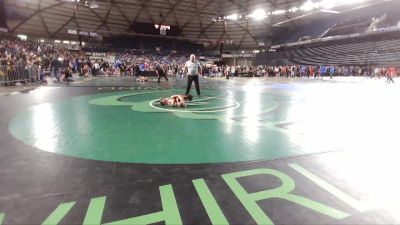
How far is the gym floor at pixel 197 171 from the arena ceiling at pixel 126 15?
30.5 meters

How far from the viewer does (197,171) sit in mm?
3012

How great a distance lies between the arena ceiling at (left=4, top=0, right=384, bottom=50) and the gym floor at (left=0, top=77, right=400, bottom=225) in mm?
30464

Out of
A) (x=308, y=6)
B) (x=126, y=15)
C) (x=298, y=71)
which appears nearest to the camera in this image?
(x=308, y=6)

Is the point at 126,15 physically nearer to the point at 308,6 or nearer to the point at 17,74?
the point at 308,6

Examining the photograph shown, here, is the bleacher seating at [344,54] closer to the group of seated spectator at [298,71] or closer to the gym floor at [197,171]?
the group of seated spectator at [298,71]

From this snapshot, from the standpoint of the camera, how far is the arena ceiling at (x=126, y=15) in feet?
114

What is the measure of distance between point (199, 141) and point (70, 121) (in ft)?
9.53

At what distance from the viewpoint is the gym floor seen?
218 cm

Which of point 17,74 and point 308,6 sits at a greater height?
point 308,6

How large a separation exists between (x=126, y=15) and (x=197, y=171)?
4291 cm

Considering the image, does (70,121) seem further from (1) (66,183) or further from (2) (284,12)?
(2) (284,12)

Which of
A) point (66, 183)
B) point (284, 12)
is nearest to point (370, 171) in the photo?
point (66, 183)

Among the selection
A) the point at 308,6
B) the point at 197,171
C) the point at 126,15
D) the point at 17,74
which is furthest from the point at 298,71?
the point at 197,171

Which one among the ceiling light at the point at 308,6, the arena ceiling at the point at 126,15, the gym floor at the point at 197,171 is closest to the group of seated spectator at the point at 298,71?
the ceiling light at the point at 308,6
